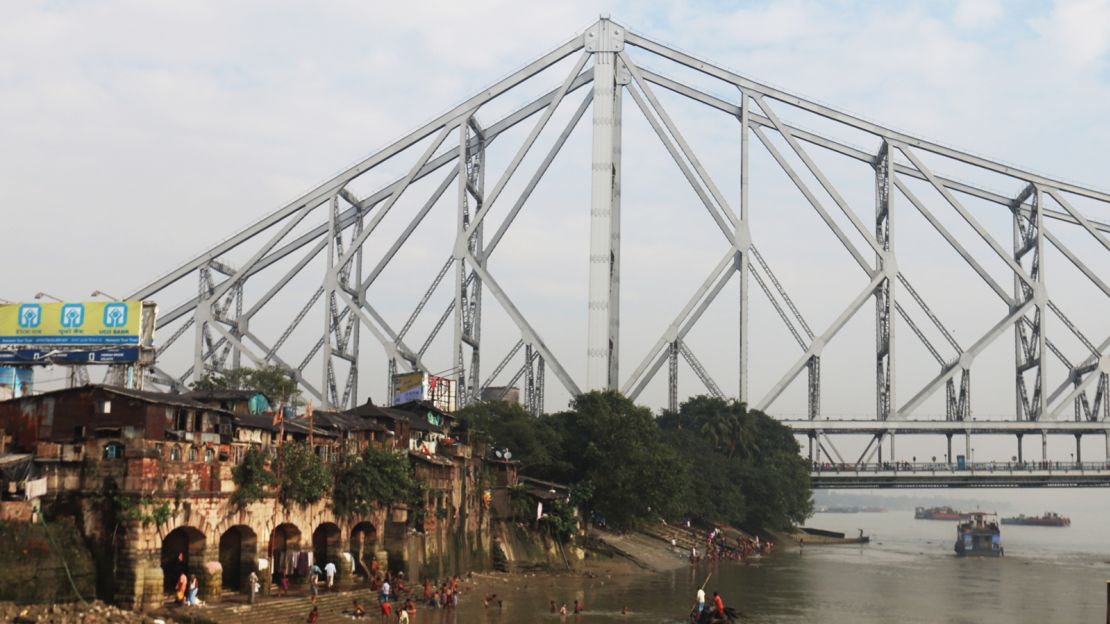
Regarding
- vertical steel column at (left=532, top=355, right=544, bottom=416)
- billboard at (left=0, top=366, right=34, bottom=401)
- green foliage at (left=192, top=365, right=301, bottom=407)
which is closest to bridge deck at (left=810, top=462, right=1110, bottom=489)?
vertical steel column at (left=532, top=355, right=544, bottom=416)

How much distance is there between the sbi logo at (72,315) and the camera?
6806cm

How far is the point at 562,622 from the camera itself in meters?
52.9

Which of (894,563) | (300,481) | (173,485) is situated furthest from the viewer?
(894,563)

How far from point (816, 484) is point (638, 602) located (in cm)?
6851

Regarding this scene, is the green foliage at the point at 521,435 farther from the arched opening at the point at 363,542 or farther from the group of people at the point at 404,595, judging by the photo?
the group of people at the point at 404,595

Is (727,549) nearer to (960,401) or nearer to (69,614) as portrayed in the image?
(960,401)

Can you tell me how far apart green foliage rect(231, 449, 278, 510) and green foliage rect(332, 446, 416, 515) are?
20.4ft

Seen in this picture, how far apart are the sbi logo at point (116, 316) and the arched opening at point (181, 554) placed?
2247cm

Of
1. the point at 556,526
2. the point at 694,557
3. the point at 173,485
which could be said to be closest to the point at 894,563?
the point at 694,557

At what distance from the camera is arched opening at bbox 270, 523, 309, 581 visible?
52281 mm

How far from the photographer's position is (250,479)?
160 feet

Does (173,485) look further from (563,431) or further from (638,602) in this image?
(563,431)

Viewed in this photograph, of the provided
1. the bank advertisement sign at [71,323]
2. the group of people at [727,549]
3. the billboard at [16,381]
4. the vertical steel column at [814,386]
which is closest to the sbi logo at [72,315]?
the bank advertisement sign at [71,323]

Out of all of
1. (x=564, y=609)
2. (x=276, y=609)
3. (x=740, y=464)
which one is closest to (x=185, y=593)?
(x=276, y=609)
